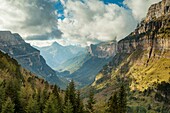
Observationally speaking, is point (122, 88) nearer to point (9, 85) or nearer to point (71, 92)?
point (71, 92)

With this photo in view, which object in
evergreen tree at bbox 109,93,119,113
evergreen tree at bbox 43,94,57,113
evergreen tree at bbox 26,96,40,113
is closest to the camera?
evergreen tree at bbox 43,94,57,113

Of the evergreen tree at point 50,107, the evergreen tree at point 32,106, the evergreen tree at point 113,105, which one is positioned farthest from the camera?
the evergreen tree at point 113,105

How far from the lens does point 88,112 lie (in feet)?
548

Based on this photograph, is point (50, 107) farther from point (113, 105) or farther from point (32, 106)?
point (113, 105)

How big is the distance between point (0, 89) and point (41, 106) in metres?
25.3

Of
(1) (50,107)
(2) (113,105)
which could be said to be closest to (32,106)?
(1) (50,107)

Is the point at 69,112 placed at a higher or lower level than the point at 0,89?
lower

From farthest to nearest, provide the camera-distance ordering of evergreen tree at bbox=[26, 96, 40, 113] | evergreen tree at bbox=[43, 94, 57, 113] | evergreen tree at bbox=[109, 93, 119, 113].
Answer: evergreen tree at bbox=[109, 93, 119, 113] → evergreen tree at bbox=[26, 96, 40, 113] → evergreen tree at bbox=[43, 94, 57, 113]

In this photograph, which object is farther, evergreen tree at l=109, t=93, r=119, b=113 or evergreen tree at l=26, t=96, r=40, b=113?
evergreen tree at l=109, t=93, r=119, b=113

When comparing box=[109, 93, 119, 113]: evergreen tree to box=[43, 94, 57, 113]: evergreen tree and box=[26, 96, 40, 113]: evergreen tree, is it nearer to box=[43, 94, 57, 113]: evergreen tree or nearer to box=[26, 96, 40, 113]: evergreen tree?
box=[43, 94, 57, 113]: evergreen tree

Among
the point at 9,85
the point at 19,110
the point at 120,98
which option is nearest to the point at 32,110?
the point at 19,110

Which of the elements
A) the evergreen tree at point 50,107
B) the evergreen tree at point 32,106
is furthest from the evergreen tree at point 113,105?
the evergreen tree at point 32,106

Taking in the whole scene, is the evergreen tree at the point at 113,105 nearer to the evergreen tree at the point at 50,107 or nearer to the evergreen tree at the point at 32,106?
the evergreen tree at the point at 50,107

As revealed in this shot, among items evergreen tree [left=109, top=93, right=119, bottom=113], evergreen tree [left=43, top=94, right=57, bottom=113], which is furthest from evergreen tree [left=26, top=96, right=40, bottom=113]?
evergreen tree [left=109, top=93, right=119, bottom=113]
